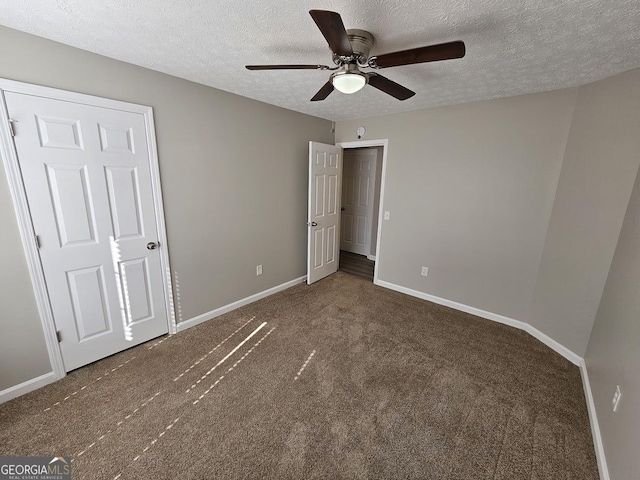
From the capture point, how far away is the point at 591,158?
2166 millimetres

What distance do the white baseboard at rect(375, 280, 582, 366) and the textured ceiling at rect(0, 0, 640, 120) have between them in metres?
2.26

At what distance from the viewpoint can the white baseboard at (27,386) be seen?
177cm

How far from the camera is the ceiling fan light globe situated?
1.58m

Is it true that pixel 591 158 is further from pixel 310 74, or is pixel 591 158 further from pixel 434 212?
pixel 310 74

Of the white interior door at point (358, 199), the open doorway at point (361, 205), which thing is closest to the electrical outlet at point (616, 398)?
the open doorway at point (361, 205)

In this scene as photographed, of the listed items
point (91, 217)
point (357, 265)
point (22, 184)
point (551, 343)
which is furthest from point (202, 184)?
point (551, 343)

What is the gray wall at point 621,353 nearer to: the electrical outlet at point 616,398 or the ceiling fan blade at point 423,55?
the electrical outlet at point 616,398

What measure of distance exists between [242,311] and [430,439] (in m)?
2.17

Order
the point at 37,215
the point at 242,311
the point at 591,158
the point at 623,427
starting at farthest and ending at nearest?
the point at 242,311
the point at 591,158
the point at 37,215
the point at 623,427

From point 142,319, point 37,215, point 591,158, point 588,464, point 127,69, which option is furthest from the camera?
point 142,319

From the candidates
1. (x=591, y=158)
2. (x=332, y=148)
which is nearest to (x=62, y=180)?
(x=332, y=148)

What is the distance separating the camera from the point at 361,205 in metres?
5.36

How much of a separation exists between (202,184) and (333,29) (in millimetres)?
1891

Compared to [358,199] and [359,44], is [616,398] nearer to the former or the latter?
[359,44]
